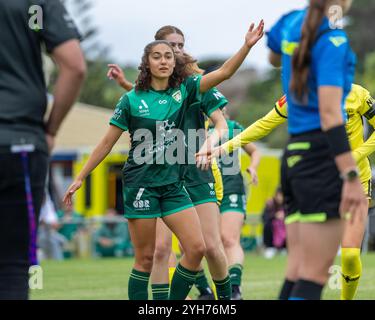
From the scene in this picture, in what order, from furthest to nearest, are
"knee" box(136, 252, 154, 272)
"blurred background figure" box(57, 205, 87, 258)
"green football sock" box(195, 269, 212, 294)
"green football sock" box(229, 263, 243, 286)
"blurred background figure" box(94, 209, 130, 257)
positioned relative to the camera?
"blurred background figure" box(57, 205, 87, 258)
"blurred background figure" box(94, 209, 130, 257)
"green football sock" box(195, 269, 212, 294)
"green football sock" box(229, 263, 243, 286)
"knee" box(136, 252, 154, 272)

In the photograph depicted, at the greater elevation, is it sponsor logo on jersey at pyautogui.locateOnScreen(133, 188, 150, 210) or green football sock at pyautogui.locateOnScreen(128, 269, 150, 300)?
sponsor logo on jersey at pyautogui.locateOnScreen(133, 188, 150, 210)

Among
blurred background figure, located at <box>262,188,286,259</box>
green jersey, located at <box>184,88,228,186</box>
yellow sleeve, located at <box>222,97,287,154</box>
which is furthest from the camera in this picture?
blurred background figure, located at <box>262,188,286,259</box>

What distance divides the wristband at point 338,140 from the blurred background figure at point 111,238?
2099 cm

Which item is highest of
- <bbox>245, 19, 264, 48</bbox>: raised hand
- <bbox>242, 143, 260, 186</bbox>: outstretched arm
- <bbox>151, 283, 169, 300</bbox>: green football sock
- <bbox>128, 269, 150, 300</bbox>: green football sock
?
<bbox>245, 19, 264, 48</bbox>: raised hand

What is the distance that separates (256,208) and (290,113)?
2349cm

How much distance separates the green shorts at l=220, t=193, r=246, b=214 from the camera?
37.3 ft

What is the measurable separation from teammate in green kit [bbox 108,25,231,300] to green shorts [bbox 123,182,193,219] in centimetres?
68

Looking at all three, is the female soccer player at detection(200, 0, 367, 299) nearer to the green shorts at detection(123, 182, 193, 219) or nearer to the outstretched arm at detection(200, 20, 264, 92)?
the outstretched arm at detection(200, 20, 264, 92)

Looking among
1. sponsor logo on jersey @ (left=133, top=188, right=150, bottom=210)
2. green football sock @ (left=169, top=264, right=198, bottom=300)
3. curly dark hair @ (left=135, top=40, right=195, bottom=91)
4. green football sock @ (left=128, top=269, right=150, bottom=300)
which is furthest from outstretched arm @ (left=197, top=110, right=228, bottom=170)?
green football sock @ (left=128, top=269, right=150, bottom=300)

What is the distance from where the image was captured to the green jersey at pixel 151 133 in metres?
7.93

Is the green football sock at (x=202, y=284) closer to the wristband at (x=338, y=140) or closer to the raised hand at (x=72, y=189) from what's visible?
the raised hand at (x=72, y=189)

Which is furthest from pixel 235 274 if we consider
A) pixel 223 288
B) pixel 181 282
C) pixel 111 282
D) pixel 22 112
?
pixel 22 112
